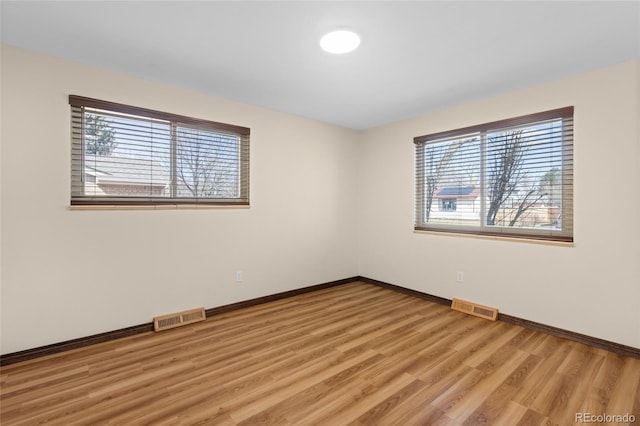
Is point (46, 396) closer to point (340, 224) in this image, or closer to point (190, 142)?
point (190, 142)

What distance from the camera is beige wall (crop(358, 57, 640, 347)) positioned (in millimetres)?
2498

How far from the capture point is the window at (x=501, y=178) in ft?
9.55

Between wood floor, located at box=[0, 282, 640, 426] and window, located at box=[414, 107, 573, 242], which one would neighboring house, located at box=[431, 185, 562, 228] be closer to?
window, located at box=[414, 107, 573, 242]

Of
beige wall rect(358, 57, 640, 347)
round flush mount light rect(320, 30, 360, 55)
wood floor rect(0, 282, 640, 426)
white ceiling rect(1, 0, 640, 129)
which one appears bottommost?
wood floor rect(0, 282, 640, 426)

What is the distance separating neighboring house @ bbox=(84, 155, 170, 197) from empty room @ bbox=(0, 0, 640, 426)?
21mm

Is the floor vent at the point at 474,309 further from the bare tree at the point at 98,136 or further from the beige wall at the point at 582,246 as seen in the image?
the bare tree at the point at 98,136

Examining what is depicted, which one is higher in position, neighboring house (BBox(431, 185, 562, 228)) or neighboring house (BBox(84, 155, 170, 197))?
neighboring house (BBox(84, 155, 170, 197))

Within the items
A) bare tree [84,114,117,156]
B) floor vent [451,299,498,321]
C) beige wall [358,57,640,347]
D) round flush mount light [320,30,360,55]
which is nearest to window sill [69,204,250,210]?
bare tree [84,114,117,156]

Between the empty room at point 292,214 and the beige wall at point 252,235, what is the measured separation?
2 centimetres

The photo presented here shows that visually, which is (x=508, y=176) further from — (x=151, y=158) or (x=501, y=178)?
(x=151, y=158)

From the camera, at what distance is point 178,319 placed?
3080 mm

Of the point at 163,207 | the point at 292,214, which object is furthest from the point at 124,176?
the point at 292,214

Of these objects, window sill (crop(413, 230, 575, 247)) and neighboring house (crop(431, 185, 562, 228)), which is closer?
window sill (crop(413, 230, 575, 247))

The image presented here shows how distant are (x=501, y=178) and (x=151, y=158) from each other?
375 cm
